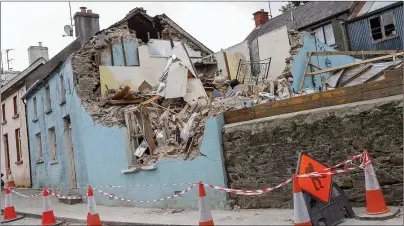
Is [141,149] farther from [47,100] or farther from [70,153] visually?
[47,100]

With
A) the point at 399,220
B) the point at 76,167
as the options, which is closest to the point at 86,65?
the point at 76,167

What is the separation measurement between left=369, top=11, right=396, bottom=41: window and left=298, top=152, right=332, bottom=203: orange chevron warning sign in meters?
17.6

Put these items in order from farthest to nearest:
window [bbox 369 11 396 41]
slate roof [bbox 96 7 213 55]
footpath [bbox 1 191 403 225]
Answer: window [bbox 369 11 396 41] < slate roof [bbox 96 7 213 55] < footpath [bbox 1 191 403 225]

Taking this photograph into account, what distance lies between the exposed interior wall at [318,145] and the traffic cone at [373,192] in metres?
0.53

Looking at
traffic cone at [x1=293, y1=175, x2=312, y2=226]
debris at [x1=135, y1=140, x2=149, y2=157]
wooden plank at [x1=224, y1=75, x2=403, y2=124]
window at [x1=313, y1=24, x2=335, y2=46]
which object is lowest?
traffic cone at [x1=293, y1=175, x2=312, y2=226]

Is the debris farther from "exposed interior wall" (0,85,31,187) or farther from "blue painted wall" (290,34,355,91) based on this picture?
"exposed interior wall" (0,85,31,187)

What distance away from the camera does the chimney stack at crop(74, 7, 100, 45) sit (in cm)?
1855

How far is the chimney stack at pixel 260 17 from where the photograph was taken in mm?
33559

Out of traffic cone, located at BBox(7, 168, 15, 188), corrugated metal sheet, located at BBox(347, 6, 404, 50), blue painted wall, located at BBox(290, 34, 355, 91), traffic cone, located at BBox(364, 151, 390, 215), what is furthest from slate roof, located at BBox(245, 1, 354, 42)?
traffic cone, located at BBox(364, 151, 390, 215)

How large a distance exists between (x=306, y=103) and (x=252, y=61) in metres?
10.4

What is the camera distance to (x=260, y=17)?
110 feet

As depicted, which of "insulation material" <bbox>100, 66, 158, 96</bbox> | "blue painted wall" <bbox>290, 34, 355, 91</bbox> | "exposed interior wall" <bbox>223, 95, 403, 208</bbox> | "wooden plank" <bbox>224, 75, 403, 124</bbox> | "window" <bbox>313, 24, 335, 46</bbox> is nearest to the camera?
"exposed interior wall" <bbox>223, 95, 403, 208</bbox>

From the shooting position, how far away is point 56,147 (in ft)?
54.6

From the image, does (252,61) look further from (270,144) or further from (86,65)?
(270,144)
